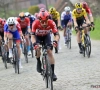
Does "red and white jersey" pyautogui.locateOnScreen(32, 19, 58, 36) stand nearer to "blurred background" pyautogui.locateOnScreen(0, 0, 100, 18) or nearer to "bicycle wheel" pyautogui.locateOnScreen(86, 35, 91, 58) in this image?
"bicycle wheel" pyautogui.locateOnScreen(86, 35, 91, 58)

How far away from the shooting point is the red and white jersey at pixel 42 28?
444 inches

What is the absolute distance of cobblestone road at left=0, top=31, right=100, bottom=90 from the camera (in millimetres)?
11414

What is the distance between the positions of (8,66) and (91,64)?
4.52 meters

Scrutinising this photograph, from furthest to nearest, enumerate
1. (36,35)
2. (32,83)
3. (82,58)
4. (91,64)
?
(82,58) < (91,64) < (32,83) < (36,35)

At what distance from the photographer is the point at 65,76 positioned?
12953mm

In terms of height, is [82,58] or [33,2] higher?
[33,2]

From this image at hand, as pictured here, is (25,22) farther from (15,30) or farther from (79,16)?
(15,30)

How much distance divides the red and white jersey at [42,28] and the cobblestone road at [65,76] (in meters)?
1.50

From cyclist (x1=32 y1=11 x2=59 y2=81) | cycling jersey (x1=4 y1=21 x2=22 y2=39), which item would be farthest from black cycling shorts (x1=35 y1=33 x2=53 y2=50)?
cycling jersey (x1=4 y1=21 x2=22 y2=39)

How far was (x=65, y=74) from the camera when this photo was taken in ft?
43.9

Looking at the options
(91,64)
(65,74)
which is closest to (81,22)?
(91,64)

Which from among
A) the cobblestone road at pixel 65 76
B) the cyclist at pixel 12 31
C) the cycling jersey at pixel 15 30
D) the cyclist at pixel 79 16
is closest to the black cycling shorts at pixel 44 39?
the cobblestone road at pixel 65 76

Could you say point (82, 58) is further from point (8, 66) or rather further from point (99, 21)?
point (99, 21)

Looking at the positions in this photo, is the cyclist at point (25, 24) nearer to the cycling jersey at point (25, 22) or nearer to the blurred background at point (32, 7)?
the cycling jersey at point (25, 22)
